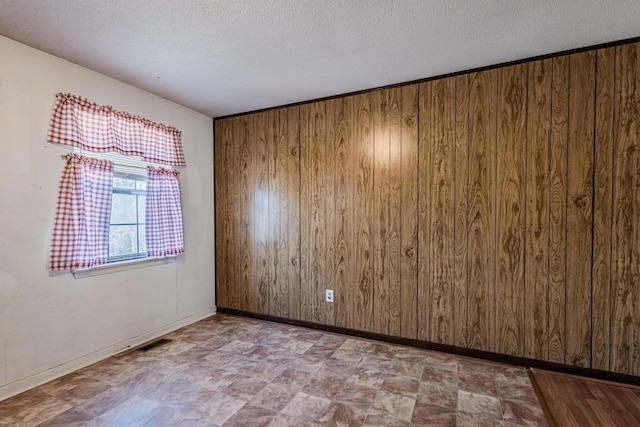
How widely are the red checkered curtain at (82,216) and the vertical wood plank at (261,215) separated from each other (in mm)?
1443

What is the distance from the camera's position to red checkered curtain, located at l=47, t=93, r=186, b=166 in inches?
91.0

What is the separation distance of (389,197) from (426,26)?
4.59ft

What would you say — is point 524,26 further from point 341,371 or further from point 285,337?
point 285,337

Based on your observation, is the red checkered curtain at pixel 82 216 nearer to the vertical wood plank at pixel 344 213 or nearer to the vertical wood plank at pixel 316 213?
the vertical wood plank at pixel 316 213

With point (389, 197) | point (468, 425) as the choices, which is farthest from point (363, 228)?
point (468, 425)

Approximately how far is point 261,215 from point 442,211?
6.49ft

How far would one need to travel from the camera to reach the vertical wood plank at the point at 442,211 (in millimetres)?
2625

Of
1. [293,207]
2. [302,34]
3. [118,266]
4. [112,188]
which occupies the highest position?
[302,34]

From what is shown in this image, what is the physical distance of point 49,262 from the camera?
2.23m

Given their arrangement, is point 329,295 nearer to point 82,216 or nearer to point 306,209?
point 306,209

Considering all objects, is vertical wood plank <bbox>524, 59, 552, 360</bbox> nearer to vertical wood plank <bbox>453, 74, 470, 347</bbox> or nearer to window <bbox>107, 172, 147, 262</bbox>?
vertical wood plank <bbox>453, 74, 470, 347</bbox>

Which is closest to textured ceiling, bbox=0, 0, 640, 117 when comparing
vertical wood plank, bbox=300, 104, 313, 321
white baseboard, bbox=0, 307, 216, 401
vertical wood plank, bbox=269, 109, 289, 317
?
vertical wood plank, bbox=300, 104, 313, 321

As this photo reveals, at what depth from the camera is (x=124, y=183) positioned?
9.26 ft

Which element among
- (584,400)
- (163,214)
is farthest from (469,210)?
(163,214)
